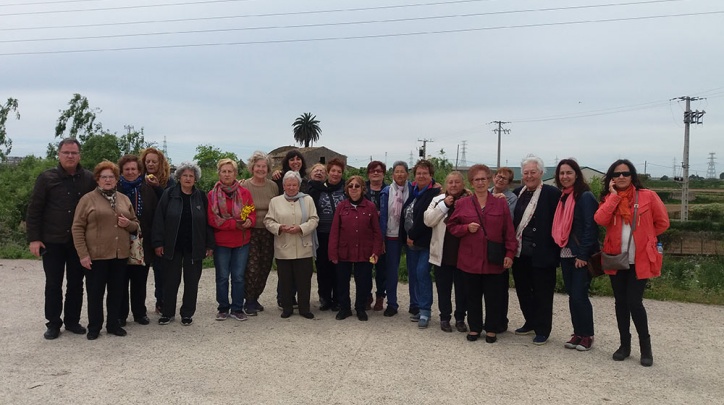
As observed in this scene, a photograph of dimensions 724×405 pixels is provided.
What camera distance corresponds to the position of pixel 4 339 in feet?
17.3

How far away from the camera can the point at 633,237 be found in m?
4.77

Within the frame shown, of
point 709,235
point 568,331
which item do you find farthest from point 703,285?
point 709,235

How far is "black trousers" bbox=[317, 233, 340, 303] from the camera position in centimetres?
655

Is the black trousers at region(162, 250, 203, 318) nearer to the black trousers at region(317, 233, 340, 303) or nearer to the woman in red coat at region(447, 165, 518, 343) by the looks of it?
the black trousers at region(317, 233, 340, 303)

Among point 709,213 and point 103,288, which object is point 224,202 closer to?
point 103,288

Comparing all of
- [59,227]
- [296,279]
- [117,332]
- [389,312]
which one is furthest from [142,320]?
[389,312]

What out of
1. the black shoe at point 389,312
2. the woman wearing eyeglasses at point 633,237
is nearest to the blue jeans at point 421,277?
the black shoe at point 389,312

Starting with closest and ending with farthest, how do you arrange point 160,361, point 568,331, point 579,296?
point 160,361
point 579,296
point 568,331

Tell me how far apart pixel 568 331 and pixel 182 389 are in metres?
4.14

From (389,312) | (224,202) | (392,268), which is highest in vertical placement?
(224,202)

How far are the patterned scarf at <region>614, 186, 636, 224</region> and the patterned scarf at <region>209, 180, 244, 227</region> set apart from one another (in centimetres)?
397

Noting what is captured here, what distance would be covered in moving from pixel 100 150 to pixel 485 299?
24153 millimetres

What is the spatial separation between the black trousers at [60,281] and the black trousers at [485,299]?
13.3 ft

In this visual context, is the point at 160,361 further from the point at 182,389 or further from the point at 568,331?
the point at 568,331
